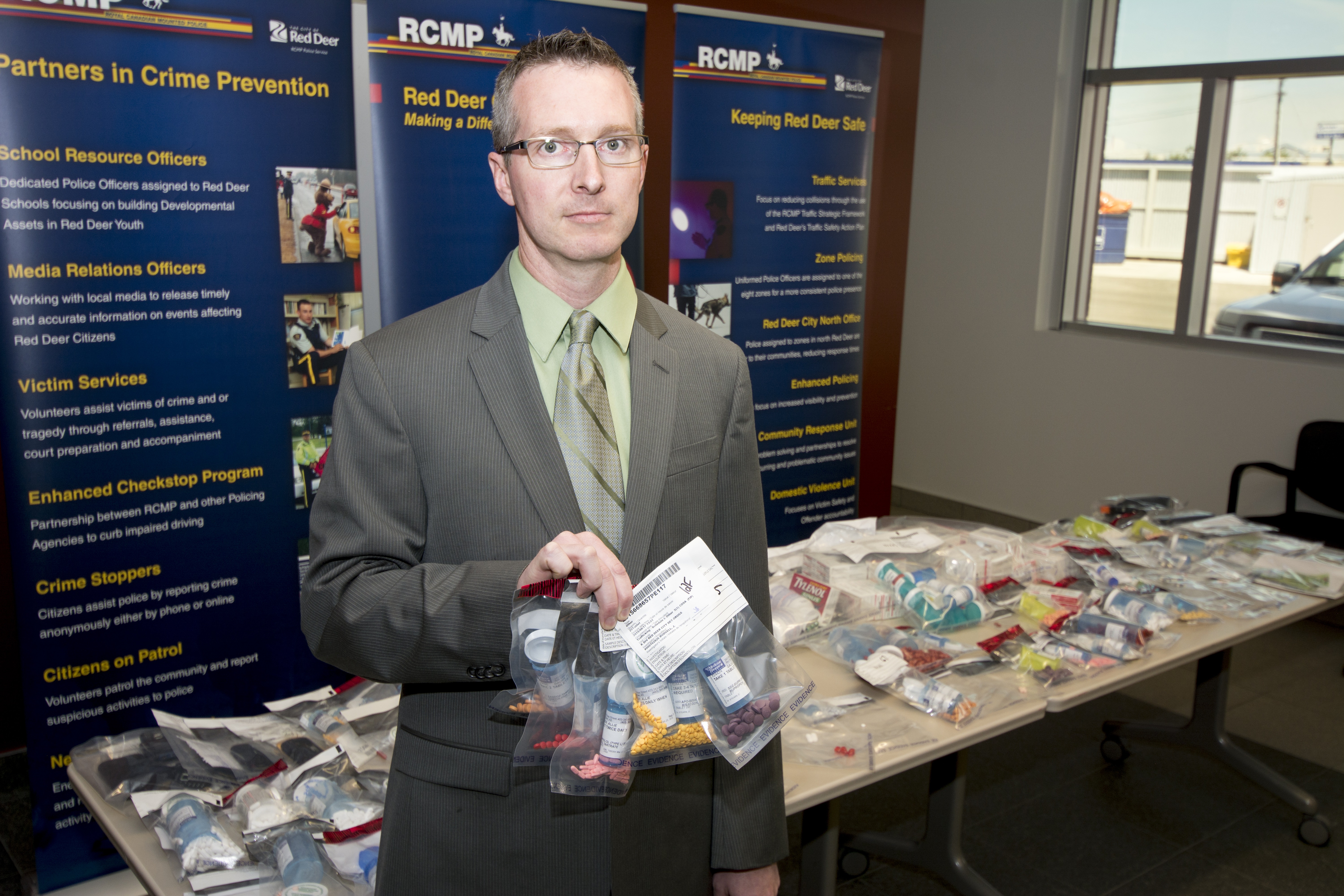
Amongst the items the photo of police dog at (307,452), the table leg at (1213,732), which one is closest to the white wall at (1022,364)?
the table leg at (1213,732)

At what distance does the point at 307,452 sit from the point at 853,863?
6.38ft

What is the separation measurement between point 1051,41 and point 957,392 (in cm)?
200

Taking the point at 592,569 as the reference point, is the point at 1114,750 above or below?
below

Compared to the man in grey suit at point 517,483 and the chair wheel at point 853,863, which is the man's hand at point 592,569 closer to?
the man in grey suit at point 517,483

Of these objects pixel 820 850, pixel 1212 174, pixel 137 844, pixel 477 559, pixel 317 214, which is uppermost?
pixel 1212 174

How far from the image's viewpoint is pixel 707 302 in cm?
395

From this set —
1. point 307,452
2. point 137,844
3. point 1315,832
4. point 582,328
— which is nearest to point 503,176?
point 582,328

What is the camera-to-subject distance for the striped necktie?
127cm

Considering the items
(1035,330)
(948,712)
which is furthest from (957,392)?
(948,712)

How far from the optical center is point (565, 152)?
1245 millimetres

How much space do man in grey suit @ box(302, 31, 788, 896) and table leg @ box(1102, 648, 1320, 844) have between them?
8.47 feet

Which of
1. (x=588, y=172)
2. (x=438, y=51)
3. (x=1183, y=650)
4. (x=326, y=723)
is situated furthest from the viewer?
(x=438, y=51)

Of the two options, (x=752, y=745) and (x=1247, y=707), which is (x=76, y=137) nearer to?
(x=752, y=745)

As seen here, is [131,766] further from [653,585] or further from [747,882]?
[653,585]
